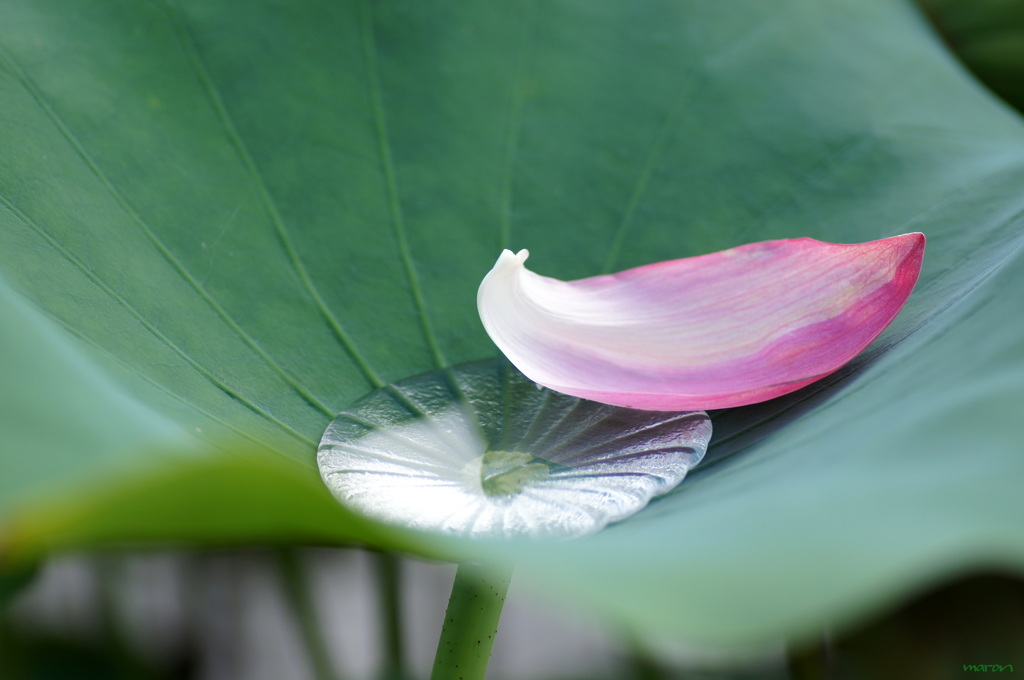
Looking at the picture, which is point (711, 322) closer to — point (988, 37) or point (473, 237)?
point (473, 237)

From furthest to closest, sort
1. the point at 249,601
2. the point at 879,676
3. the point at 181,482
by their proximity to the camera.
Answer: the point at 249,601 < the point at 879,676 < the point at 181,482

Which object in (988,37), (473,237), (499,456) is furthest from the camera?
(988,37)

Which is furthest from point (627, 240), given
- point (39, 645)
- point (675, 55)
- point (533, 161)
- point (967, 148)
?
point (39, 645)

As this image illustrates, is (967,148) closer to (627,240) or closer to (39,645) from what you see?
(627,240)

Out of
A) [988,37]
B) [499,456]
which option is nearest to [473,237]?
[499,456]

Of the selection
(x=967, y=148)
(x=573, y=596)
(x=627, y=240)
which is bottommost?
(x=573, y=596)

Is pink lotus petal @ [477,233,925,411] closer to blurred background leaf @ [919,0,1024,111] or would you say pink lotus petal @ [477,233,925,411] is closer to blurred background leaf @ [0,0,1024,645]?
blurred background leaf @ [0,0,1024,645]
